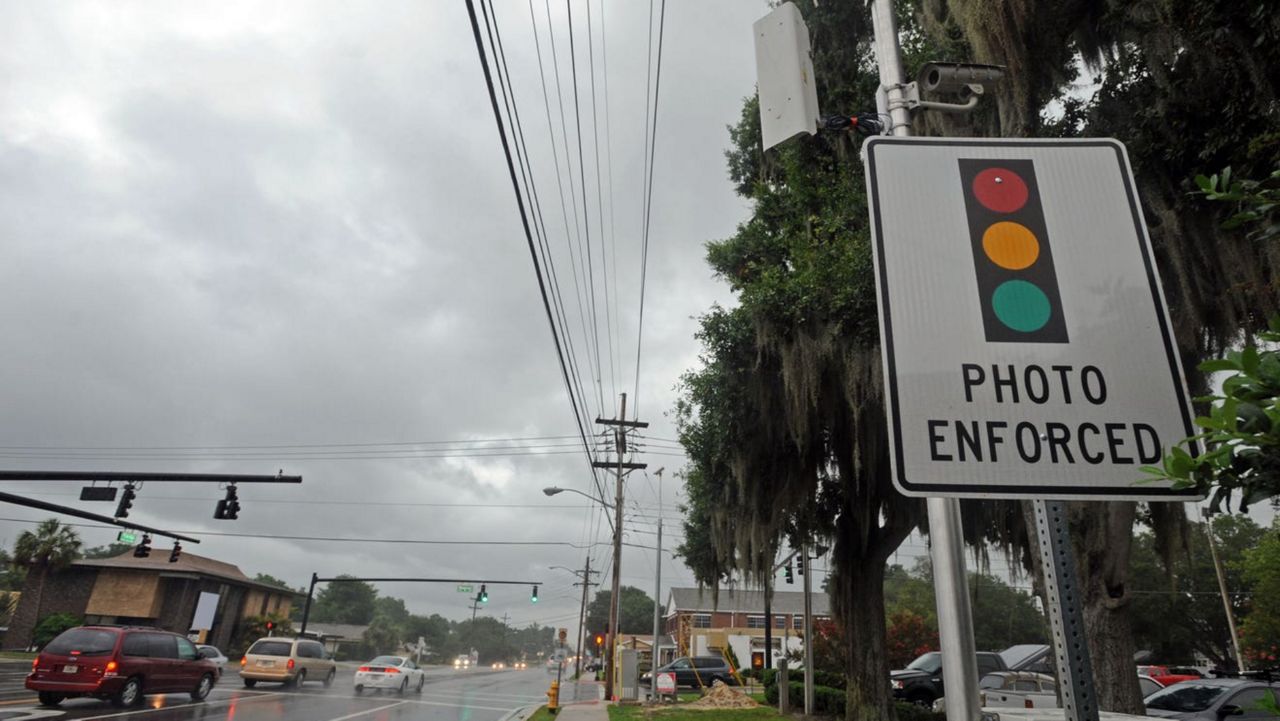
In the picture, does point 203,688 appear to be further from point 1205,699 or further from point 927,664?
point 1205,699

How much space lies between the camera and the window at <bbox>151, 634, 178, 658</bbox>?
15002 mm

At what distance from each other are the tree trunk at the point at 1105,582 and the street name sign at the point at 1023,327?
795 centimetres

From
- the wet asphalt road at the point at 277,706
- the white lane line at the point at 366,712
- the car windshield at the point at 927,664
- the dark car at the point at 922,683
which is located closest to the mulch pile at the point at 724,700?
the dark car at the point at 922,683

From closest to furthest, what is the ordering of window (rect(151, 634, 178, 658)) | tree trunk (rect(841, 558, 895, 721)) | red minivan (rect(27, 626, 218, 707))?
tree trunk (rect(841, 558, 895, 721)) < red minivan (rect(27, 626, 218, 707)) < window (rect(151, 634, 178, 658))

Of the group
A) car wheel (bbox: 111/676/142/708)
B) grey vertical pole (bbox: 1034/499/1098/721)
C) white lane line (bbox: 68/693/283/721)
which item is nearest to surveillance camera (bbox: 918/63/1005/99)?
grey vertical pole (bbox: 1034/499/1098/721)

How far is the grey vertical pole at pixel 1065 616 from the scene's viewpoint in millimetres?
1394

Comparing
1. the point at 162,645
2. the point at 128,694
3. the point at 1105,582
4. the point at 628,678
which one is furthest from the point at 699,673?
the point at 1105,582

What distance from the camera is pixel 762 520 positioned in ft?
40.5

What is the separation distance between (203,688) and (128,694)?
98.9 inches

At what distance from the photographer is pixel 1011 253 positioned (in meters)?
1.61

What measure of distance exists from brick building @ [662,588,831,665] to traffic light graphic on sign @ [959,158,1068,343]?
54607 millimetres

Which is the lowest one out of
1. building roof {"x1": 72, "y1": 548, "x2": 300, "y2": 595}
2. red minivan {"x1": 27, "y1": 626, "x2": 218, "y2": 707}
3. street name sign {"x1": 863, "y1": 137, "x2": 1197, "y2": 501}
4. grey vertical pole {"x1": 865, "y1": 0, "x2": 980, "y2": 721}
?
red minivan {"x1": 27, "y1": 626, "x2": 218, "y2": 707}

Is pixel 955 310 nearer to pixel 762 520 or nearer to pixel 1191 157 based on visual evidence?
pixel 1191 157

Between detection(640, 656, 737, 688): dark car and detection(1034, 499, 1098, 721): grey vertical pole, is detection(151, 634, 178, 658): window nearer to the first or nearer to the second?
detection(1034, 499, 1098, 721): grey vertical pole
